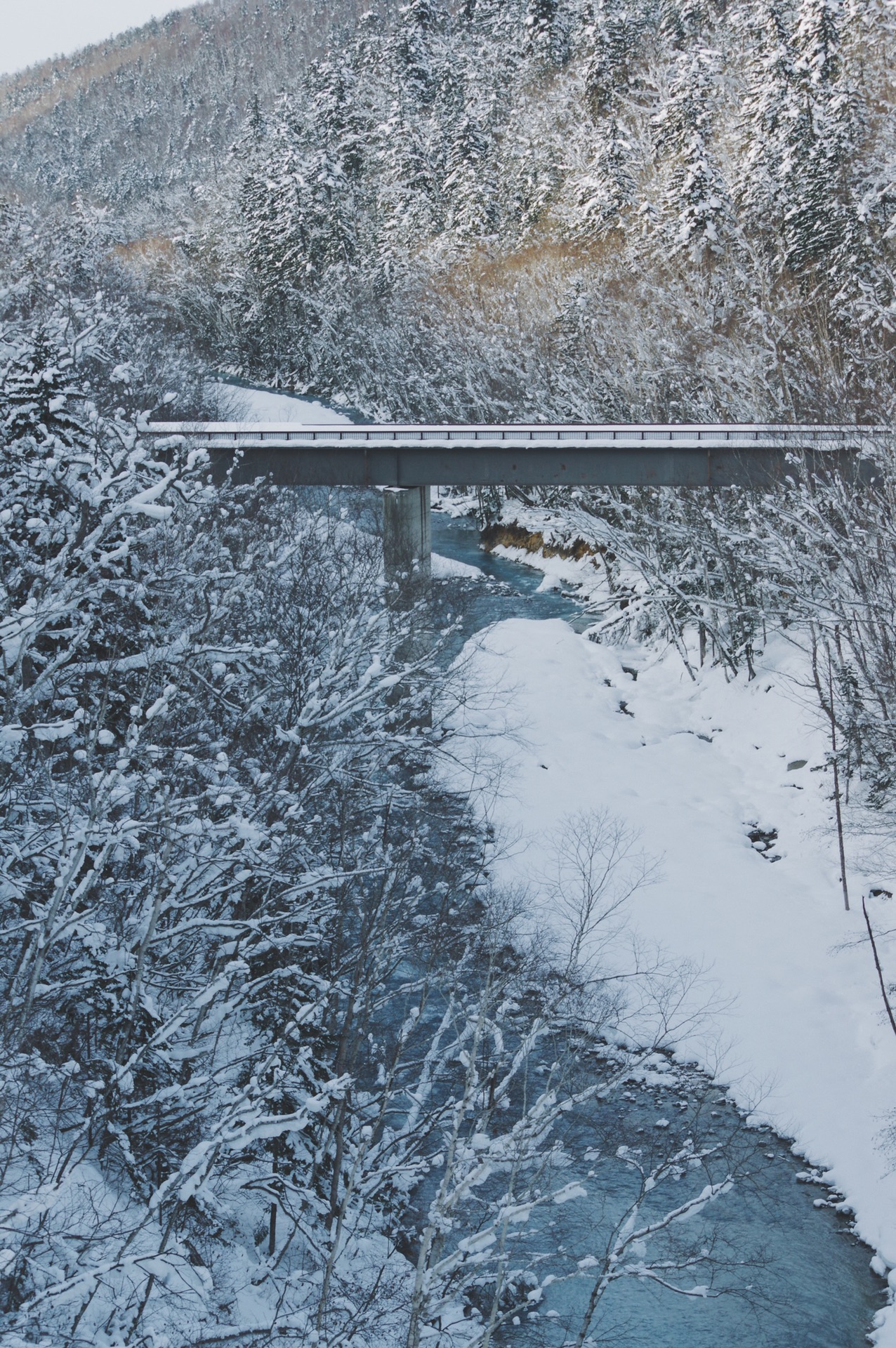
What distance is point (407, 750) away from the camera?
22250 millimetres

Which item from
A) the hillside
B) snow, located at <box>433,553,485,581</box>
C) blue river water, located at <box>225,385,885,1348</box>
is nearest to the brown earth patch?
snow, located at <box>433,553,485,581</box>

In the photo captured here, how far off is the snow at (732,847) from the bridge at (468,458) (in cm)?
532

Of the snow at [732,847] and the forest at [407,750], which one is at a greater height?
the forest at [407,750]

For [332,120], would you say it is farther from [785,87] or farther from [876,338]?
[876,338]

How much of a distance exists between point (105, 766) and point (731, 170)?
4321 cm

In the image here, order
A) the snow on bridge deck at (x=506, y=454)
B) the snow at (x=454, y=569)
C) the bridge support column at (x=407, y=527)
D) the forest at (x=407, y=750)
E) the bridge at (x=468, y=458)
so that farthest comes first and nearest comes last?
1. the snow at (x=454, y=569)
2. the bridge support column at (x=407, y=527)
3. the bridge at (x=468, y=458)
4. the snow on bridge deck at (x=506, y=454)
5. the forest at (x=407, y=750)

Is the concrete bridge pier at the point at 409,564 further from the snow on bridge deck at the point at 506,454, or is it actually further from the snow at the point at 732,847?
the snow at the point at 732,847

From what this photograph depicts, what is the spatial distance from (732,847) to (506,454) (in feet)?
42.2

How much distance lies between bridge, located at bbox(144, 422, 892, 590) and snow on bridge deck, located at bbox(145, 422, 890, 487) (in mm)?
28

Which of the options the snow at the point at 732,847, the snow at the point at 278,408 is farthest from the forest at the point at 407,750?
the snow at the point at 278,408

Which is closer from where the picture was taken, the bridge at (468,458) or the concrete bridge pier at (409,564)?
the concrete bridge pier at (409,564)

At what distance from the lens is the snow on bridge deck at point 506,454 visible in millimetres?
28750

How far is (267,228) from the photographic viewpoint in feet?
234

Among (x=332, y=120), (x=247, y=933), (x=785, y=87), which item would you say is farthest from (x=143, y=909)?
(x=332, y=120)
